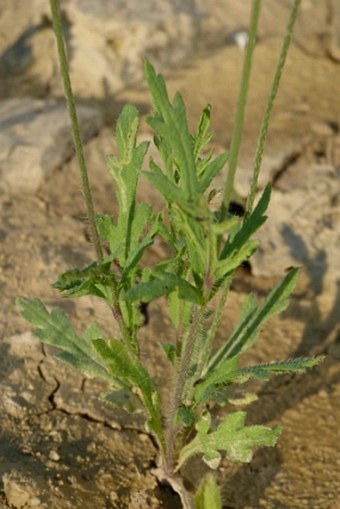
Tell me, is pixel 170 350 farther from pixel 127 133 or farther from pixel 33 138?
pixel 33 138

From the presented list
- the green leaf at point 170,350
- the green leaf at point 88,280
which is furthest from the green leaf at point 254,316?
the green leaf at point 88,280

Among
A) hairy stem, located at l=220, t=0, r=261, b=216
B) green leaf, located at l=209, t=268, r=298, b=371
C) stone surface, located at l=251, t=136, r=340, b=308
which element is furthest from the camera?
stone surface, located at l=251, t=136, r=340, b=308

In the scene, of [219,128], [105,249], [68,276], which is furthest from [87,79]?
[68,276]

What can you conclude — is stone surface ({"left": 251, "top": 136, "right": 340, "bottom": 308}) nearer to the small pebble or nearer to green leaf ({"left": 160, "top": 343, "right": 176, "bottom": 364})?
green leaf ({"left": 160, "top": 343, "right": 176, "bottom": 364})

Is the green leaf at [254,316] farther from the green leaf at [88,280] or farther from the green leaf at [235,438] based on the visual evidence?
the green leaf at [88,280]

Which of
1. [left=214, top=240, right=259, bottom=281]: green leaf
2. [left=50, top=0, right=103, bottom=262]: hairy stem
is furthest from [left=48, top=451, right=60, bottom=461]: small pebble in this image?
[left=214, top=240, right=259, bottom=281]: green leaf

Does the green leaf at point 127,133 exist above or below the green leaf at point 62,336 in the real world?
above
